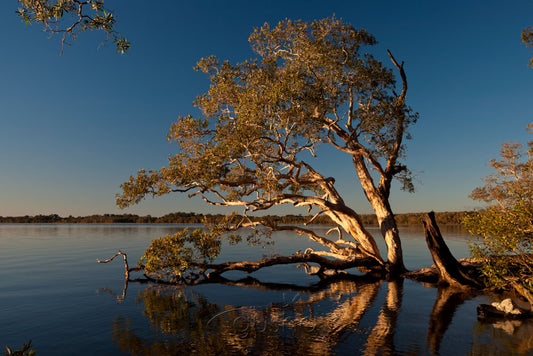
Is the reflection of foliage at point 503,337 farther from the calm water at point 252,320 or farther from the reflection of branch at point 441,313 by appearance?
the reflection of branch at point 441,313

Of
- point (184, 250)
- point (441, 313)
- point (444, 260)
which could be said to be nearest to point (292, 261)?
point (184, 250)

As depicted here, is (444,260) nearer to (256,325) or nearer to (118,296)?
(256,325)

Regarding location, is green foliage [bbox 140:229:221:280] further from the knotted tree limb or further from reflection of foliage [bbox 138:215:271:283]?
the knotted tree limb

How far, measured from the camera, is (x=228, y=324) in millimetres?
13062

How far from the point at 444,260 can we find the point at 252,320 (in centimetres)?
1266

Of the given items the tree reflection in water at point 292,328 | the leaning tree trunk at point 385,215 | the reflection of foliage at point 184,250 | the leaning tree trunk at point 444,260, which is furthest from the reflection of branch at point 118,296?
the leaning tree trunk at point 444,260

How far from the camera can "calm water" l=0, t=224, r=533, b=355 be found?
10.7m

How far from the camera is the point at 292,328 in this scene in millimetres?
12383

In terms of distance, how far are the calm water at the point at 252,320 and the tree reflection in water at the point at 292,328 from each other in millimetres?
37

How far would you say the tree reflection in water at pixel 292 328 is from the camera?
34.4 feet

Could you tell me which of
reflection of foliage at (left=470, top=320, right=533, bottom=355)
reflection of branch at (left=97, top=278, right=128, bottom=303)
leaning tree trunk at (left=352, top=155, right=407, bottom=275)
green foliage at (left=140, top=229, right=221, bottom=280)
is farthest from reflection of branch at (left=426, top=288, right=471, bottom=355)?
reflection of branch at (left=97, top=278, right=128, bottom=303)

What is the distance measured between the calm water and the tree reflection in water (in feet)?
0.12

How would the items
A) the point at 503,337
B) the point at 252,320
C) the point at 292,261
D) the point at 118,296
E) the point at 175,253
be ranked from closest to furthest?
the point at 503,337, the point at 252,320, the point at 118,296, the point at 175,253, the point at 292,261

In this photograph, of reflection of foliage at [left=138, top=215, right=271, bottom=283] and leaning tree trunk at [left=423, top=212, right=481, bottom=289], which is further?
reflection of foliage at [left=138, top=215, right=271, bottom=283]
